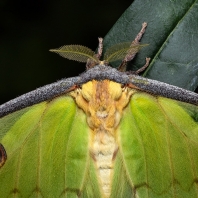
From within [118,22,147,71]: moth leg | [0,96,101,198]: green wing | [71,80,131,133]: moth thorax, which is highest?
[118,22,147,71]: moth leg

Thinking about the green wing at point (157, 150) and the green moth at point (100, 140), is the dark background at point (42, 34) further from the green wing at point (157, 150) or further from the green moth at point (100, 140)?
Result: the green wing at point (157, 150)

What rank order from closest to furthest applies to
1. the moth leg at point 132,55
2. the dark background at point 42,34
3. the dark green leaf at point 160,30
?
the moth leg at point 132,55
the dark green leaf at point 160,30
the dark background at point 42,34

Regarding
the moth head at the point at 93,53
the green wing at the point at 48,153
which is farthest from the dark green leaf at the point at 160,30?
the green wing at the point at 48,153

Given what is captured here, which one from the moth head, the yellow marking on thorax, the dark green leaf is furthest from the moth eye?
the dark green leaf

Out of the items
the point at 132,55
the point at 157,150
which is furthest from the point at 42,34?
the point at 157,150

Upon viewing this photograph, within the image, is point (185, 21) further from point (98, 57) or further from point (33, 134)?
point (33, 134)

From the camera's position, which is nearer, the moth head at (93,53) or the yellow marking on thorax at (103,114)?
the yellow marking on thorax at (103,114)

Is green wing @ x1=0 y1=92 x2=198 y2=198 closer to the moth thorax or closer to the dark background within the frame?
the moth thorax

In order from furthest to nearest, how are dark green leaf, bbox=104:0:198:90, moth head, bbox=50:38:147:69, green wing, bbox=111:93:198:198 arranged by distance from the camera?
dark green leaf, bbox=104:0:198:90 < moth head, bbox=50:38:147:69 < green wing, bbox=111:93:198:198
